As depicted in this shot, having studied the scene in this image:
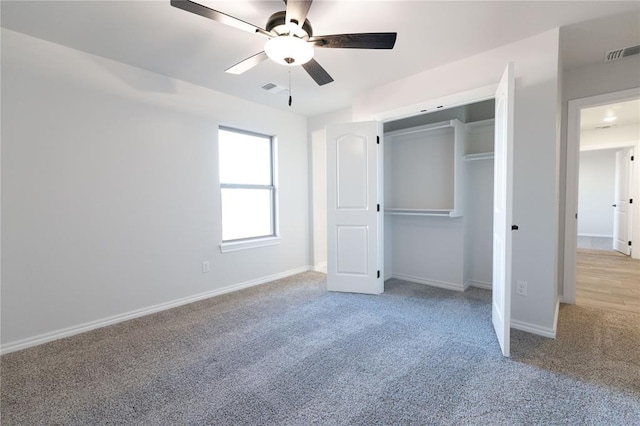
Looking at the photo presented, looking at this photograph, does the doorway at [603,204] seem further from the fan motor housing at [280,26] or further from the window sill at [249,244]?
the window sill at [249,244]

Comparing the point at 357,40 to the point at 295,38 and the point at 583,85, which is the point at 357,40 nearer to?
the point at 295,38

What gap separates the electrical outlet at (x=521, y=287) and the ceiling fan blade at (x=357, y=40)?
90.5 inches

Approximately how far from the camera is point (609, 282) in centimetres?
385

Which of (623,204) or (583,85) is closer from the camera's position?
(583,85)

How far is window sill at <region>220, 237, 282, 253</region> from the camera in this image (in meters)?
3.72

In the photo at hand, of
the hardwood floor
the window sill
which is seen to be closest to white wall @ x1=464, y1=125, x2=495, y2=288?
the hardwood floor

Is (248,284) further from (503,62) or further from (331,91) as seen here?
(503,62)

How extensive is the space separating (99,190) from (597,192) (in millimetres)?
10542

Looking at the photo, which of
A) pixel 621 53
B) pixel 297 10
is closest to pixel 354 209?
pixel 297 10

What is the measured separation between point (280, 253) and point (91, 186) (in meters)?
2.48

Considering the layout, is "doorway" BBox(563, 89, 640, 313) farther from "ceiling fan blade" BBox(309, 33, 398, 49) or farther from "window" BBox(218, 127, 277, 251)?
"window" BBox(218, 127, 277, 251)

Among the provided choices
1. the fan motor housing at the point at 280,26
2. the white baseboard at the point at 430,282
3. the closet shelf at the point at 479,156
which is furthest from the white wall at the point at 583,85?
the fan motor housing at the point at 280,26

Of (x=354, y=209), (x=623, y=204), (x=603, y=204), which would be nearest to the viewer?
(x=354, y=209)

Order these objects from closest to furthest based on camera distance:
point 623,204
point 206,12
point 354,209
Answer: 1. point 206,12
2. point 354,209
3. point 623,204
